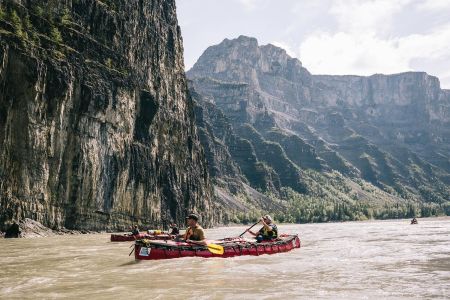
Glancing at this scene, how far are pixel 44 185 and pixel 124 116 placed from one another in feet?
87.8

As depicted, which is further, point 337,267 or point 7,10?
point 7,10

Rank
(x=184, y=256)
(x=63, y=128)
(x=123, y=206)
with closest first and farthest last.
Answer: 1. (x=184, y=256)
2. (x=63, y=128)
3. (x=123, y=206)

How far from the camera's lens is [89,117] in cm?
7569

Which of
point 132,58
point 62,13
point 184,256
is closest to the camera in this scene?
point 184,256

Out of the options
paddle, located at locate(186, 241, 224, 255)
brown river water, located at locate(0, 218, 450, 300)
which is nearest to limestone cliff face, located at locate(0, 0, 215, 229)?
brown river water, located at locate(0, 218, 450, 300)

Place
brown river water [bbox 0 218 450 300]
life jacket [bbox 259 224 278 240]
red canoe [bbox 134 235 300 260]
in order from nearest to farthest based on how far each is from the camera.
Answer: brown river water [bbox 0 218 450 300] < red canoe [bbox 134 235 300 260] < life jacket [bbox 259 224 278 240]

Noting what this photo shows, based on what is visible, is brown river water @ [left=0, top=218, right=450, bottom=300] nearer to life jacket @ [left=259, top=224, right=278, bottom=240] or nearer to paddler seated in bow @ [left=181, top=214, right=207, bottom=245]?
paddler seated in bow @ [left=181, top=214, right=207, bottom=245]


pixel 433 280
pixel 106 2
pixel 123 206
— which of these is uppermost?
pixel 106 2

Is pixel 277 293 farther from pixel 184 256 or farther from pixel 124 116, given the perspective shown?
pixel 124 116

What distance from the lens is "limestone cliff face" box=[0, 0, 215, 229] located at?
6122 cm

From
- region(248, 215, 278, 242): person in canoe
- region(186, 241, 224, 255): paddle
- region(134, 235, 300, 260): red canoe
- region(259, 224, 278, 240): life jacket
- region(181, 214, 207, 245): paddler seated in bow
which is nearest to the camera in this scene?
region(134, 235, 300, 260): red canoe

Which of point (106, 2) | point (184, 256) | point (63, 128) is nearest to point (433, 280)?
point (184, 256)

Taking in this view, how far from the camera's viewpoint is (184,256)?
27.6 metres

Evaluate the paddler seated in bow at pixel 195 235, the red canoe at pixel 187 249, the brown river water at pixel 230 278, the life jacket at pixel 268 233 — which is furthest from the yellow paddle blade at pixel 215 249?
Result: the life jacket at pixel 268 233
